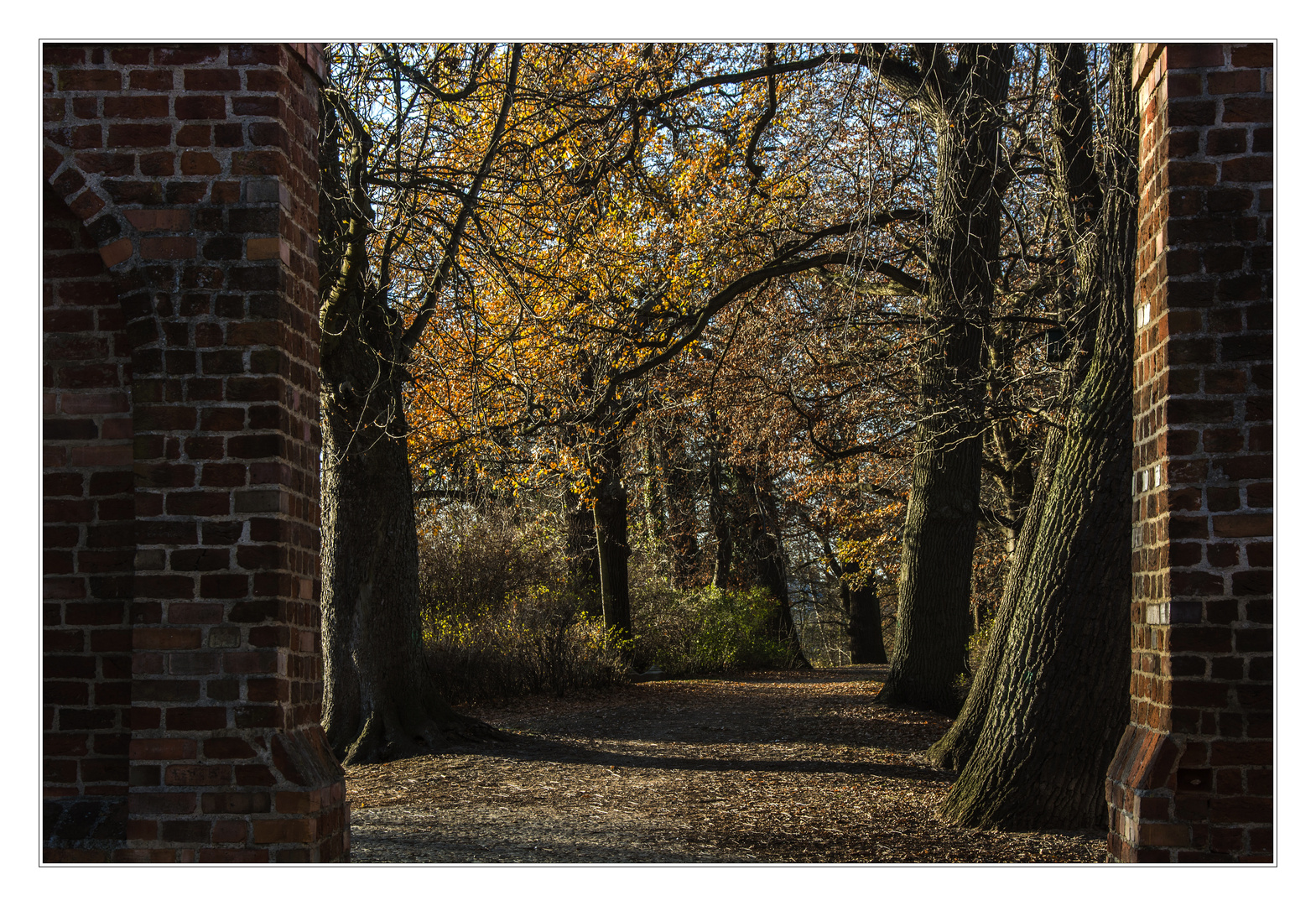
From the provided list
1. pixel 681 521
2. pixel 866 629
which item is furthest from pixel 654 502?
pixel 866 629

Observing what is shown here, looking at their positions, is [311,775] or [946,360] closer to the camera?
[311,775]

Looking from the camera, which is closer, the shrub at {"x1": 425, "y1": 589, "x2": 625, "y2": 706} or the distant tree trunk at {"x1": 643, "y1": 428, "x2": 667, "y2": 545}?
the shrub at {"x1": 425, "y1": 589, "x2": 625, "y2": 706}

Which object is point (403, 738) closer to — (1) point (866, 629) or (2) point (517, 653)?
(2) point (517, 653)

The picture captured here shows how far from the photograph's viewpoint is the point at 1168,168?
10.8 ft

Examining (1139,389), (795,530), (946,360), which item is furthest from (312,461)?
(795,530)

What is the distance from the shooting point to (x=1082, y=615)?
641cm

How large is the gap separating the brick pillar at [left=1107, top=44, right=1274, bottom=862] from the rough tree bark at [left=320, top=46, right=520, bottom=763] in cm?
644

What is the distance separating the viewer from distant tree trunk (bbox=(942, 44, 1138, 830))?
6.34 metres

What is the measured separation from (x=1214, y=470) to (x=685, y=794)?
5718 millimetres

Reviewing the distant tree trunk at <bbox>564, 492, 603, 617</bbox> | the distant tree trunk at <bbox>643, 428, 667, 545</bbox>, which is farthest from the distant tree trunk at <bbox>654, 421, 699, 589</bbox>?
the distant tree trunk at <bbox>564, 492, 603, 617</bbox>

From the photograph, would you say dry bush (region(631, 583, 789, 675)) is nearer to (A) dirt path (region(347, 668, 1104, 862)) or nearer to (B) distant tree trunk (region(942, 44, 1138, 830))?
(A) dirt path (region(347, 668, 1104, 862))

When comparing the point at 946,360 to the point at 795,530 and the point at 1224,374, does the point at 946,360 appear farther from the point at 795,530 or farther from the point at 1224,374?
the point at 795,530

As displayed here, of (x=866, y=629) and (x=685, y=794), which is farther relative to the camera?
(x=866, y=629)
